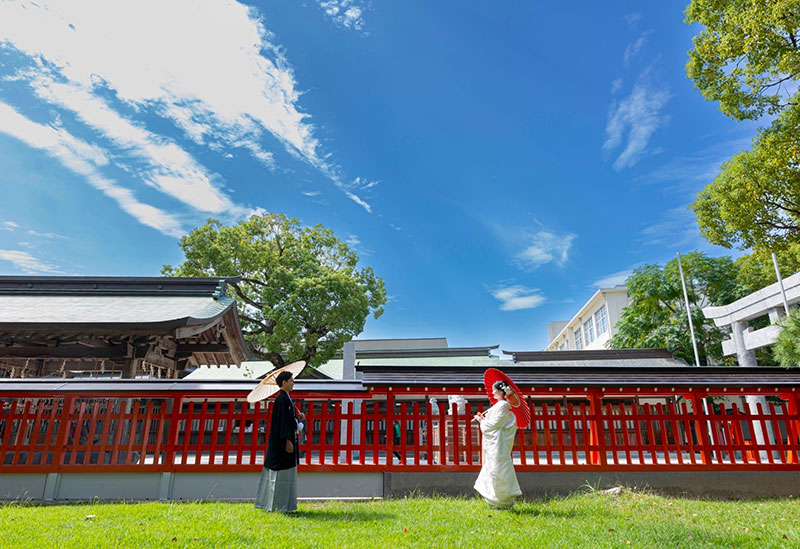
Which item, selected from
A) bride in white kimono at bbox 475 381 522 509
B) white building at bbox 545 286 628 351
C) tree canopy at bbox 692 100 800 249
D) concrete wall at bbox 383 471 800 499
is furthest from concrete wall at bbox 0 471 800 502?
white building at bbox 545 286 628 351

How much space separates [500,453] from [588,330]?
115ft

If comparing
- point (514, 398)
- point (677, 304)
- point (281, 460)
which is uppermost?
point (677, 304)

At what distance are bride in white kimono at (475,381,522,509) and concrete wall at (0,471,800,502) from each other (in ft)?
4.90

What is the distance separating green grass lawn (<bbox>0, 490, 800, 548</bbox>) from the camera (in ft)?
16.1

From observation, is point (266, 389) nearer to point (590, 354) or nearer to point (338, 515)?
point (338, 515)

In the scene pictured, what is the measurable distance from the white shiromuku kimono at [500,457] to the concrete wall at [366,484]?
4.96 feet

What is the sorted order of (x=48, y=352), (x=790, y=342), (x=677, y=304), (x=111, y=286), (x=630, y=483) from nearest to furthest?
(x=630, y=483) < (x=790, y=342) < (x=48, y=352) < (x=111, y=286) < (x=677, y=304)

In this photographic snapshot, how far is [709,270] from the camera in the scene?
2458 centimetres

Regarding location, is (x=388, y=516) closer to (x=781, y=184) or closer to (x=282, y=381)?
(x=282, y=381)

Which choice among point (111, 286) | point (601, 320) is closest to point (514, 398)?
point (111, 286)

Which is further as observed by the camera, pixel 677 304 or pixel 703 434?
pixel 677 304

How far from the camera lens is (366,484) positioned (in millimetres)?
7859

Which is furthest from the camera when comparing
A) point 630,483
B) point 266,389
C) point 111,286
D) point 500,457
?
point 111,286

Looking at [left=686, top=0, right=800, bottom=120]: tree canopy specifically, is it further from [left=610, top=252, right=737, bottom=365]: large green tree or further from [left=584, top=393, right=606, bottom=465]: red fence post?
[left=610, top=252, right=737, bottom=365]: large green tree
